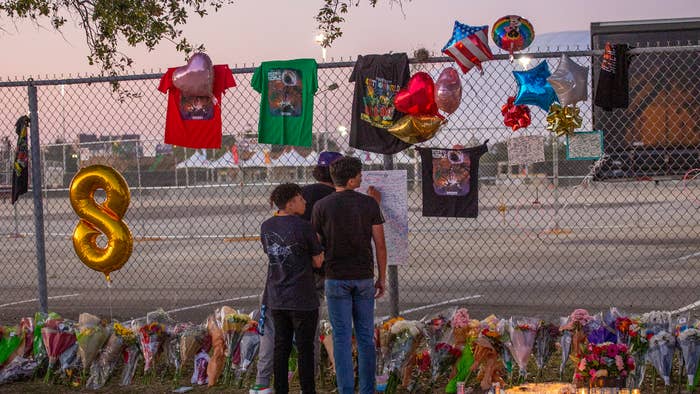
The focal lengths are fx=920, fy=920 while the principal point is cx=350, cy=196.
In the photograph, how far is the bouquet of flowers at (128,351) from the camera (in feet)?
25.0

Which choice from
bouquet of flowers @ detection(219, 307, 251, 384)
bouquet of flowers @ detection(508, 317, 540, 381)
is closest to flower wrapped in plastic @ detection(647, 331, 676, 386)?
bouquet of flowers @ detection(508, 317, 540, 381)

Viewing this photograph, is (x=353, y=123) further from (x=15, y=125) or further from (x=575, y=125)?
(x=15, y=125)

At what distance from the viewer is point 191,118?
8094 millimetres

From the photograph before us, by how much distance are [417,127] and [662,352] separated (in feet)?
8.09

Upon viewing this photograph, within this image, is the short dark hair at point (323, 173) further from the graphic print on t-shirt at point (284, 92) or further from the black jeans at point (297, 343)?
the black jeans at point (297, 343)

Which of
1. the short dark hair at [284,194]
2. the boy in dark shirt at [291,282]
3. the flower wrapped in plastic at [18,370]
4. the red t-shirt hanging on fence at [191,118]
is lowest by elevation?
the flower wrapped in plastic at [18,370]

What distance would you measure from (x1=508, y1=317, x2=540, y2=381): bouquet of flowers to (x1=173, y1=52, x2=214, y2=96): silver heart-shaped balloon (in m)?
3.23

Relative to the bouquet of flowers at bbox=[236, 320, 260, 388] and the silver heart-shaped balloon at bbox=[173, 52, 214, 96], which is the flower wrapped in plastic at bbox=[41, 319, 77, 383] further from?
the silver heart-shaped balloon at bbox=[173, 52, 214, 96]

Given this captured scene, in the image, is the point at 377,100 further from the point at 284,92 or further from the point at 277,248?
the point at 277,248

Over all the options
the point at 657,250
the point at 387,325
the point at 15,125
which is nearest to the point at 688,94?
the point at 657,250

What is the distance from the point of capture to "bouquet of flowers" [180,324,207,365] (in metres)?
7.50

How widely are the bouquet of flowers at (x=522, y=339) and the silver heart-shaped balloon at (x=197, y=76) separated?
127 inches

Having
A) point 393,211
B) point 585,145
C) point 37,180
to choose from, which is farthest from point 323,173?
point 37,180

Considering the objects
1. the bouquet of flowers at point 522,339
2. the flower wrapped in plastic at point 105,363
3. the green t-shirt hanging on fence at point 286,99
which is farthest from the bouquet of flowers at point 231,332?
the bouquet of flowers at point 522,339
